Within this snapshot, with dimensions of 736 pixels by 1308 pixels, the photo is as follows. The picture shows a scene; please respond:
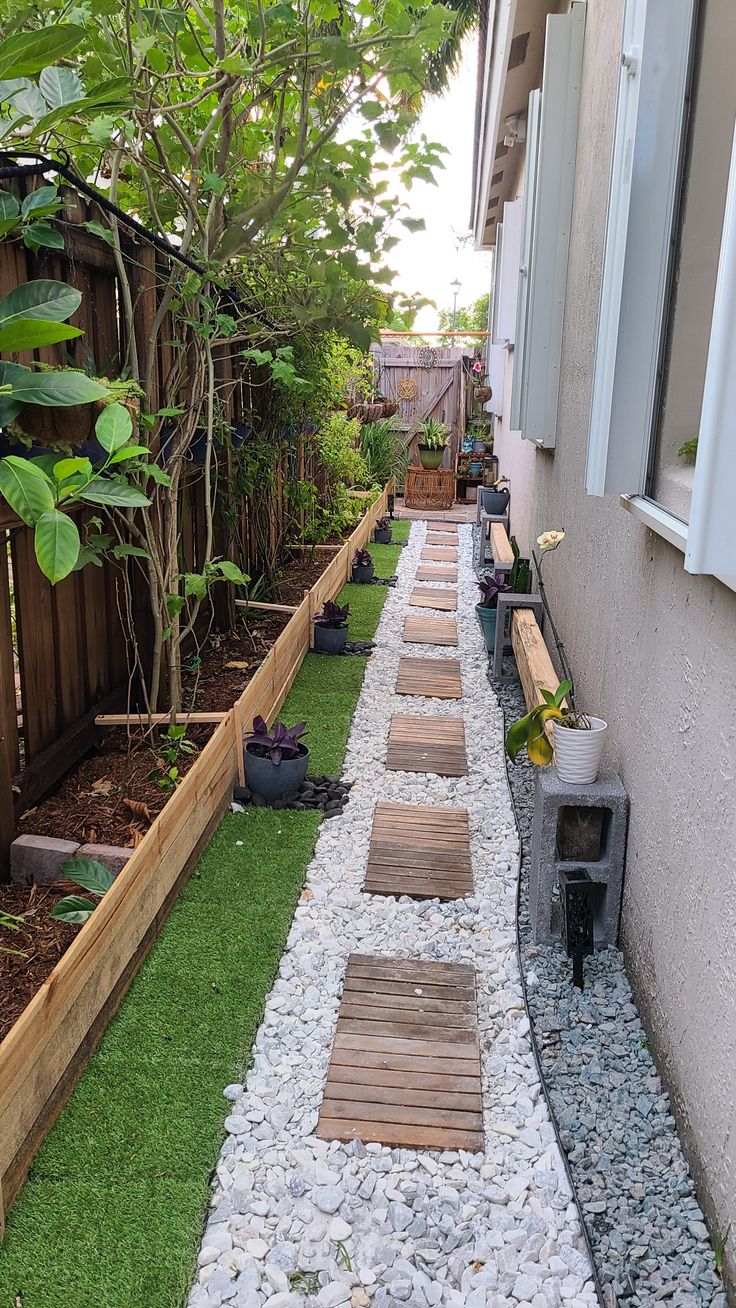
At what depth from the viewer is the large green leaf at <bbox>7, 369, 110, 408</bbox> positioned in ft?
5.59

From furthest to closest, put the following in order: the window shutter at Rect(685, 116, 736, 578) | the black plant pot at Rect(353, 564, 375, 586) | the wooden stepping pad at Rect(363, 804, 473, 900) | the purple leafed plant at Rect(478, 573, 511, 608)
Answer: the black plant pot at Rect(353, 564, 375, 586)
the purple leafed plant at Rect(478, 573, 511, 608)
the wooden stepping pad at Rect(363, 804, 473, 900)
the window shutter at Rect(685, 116, 736, 578)

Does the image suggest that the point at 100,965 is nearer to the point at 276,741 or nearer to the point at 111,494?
the point at 111,494

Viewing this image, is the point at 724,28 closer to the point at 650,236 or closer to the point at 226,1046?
the point at 650,236

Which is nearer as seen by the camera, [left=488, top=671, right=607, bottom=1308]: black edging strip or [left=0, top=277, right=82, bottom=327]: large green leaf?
[left=488, top=671, right=607, bottom=1308]: black edging strip

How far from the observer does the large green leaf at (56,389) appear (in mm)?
1705

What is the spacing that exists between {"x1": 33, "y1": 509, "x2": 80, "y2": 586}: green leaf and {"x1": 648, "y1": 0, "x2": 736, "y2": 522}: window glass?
4.31 feet

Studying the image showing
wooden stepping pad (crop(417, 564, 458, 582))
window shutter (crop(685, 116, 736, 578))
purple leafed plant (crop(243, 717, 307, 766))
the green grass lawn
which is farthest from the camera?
wooden stepping pad (crop(417, 564, 458, 582))

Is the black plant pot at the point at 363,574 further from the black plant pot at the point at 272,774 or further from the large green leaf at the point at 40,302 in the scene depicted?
the large green leaf at the point at 40,302

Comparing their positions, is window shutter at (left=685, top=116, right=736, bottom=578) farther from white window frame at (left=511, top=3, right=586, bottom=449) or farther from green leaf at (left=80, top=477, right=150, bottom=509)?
white window frame at (left=511, top=3, right=586, bottom=449)

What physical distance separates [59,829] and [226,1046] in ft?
→ 2.85

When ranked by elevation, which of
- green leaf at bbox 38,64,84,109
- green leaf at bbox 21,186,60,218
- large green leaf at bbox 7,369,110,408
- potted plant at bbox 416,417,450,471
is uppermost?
green leaf at bbox 38,64,84,109

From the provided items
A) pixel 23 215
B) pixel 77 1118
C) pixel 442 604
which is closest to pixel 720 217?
pixel 23 215

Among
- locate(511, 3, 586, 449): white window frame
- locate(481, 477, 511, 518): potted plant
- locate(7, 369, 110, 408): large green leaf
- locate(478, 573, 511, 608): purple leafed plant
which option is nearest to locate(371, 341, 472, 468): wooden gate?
locate(481, 477, 511, 518): potted plant

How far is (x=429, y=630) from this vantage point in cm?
637
